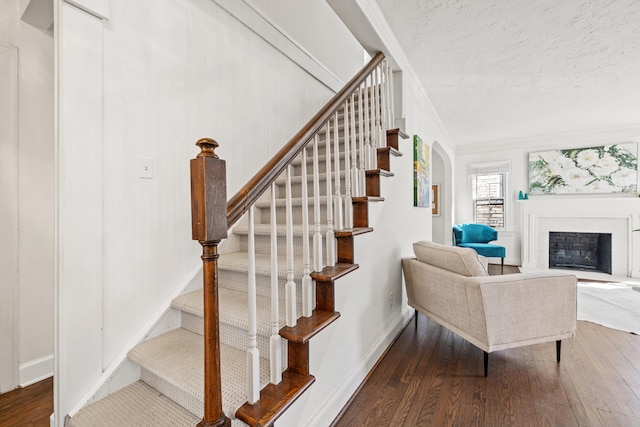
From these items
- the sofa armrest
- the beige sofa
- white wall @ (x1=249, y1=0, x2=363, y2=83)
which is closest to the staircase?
the beige sofa

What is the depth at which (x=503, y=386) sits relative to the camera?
6.25 feet

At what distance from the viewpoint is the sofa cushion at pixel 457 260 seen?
2047mm

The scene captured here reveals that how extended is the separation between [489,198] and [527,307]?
179 inches

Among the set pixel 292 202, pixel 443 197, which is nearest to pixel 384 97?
pixel 292 202

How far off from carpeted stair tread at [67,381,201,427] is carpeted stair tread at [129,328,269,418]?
38 millimetres

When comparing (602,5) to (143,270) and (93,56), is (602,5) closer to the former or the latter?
(93,56)

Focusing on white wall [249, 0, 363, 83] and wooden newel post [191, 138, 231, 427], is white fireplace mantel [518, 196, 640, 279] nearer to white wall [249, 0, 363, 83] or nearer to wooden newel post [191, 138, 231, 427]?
white wall [249, 0, 363, 83]

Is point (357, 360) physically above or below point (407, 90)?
below

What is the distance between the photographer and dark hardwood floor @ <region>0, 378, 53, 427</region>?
1.56m

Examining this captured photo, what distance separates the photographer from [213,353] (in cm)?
89

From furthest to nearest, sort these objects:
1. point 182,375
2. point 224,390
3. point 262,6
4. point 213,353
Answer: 1. point 262,6
2. point 182,375
3. point 224,390
4. point 213,353

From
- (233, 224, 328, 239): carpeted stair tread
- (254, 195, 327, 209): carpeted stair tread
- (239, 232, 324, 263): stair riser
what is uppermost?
(254, 195, 327, 209): carpeted stair tread

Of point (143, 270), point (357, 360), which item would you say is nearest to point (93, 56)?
point (143, 270)

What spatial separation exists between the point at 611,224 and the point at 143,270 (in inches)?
263
